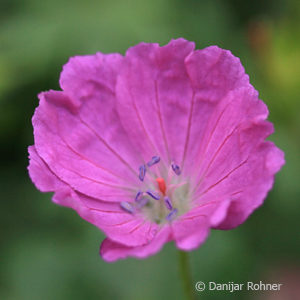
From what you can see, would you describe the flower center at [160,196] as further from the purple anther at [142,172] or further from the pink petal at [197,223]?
the pink petal at [197,223]

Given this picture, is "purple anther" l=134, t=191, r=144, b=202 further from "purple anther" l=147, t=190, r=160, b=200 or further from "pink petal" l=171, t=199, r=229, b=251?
"pink petal" l=171, t=199, r=229, b=251

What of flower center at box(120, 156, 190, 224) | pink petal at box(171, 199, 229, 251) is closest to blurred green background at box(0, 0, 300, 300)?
flower center at box(120, 156, 190, 224)

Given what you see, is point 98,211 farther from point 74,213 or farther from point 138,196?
point 74,213

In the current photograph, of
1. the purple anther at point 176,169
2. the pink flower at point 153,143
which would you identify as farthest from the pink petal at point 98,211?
the purple anther at point 176,169

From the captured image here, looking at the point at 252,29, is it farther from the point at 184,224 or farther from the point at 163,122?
the point at 184,224

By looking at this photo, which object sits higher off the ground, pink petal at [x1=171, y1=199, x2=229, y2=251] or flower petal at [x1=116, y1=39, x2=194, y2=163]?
flower petal at [x1=116, y1=39, x2=194, y2=163]

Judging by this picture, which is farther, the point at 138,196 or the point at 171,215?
the point at 138,196

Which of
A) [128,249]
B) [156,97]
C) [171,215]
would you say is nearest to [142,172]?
[171,215]
